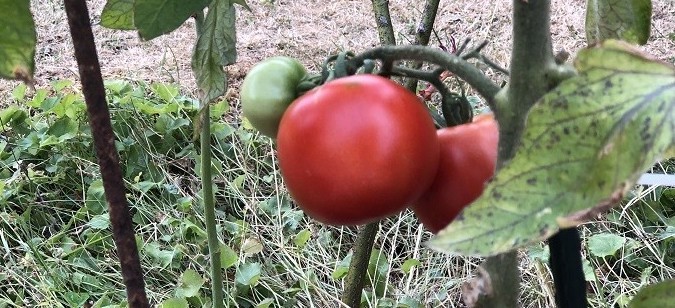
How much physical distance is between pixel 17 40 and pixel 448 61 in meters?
0.22

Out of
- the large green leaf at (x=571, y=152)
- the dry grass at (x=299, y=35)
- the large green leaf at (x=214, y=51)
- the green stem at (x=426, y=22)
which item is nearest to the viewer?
the large green leaf at (x=571, y=152)

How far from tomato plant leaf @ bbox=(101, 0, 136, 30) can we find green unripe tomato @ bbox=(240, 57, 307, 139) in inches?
5.9

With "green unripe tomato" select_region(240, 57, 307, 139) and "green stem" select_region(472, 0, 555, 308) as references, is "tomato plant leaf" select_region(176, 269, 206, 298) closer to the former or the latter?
"green unripe tomato" select_region(240, 57, 307, 139)

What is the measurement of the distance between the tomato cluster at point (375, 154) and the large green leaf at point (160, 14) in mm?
98

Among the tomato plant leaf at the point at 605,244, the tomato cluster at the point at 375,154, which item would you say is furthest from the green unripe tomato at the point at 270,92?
the tomato plant leaf at the point at 605,244

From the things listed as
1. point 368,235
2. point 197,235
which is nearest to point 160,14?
point 368,235

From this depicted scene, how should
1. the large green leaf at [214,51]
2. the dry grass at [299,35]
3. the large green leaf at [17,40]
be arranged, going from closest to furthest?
the large green leaf at [17,40] → the large green leaf at [214,51] → the dry grass at [299,35]

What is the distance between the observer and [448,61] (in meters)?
0.36

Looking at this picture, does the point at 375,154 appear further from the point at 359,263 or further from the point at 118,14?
the point at 359,263

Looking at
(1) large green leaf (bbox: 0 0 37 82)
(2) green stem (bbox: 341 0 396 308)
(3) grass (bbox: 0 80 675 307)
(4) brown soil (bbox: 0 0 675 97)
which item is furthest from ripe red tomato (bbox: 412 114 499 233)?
A: (4) brown soil (bbox: 0 0 675 97)

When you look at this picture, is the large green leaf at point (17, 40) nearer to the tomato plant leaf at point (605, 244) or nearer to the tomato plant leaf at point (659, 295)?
the tomato plant leaf at point (659, 295)

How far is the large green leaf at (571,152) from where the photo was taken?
0.24 m

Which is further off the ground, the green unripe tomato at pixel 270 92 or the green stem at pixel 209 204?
the green unripe tomato at pixel 270 92

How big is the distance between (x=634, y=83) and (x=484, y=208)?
0.07 metres
